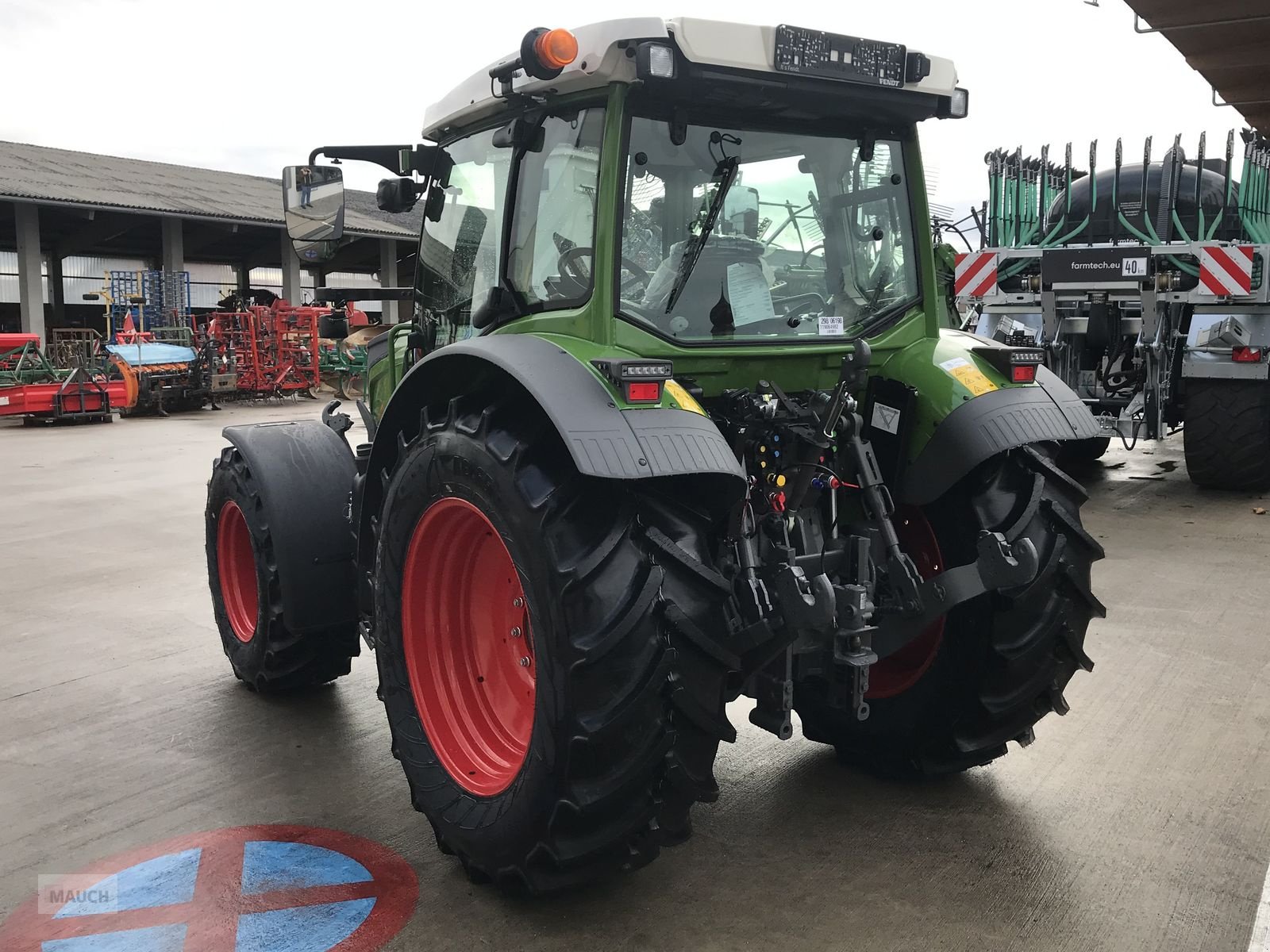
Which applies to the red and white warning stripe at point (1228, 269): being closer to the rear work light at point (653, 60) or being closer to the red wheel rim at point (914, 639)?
the red wheel rim at point (914, 639)

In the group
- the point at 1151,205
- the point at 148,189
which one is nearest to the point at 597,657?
the point at 1151,205

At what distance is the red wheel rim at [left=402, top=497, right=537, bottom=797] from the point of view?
3.08m

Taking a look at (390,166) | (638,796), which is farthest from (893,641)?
(390,166)

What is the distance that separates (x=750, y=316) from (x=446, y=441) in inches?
35.8

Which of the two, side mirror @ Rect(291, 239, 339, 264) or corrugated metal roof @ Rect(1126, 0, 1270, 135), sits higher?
corrugated metal roof @ Rect(1126, 0, 1270, 135)

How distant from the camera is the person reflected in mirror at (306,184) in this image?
3426 millimetres

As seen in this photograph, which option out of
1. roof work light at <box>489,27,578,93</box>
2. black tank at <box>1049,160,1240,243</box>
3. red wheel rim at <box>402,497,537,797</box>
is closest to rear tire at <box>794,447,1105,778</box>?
red wheel rim at <box>402,497,537,797</box>

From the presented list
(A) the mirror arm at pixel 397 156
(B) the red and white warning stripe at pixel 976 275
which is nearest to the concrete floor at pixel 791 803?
(A) the mirror arm at pixel 397 156

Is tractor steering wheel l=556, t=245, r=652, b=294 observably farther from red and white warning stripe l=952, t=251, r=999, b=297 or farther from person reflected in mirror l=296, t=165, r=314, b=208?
red and white warning stripe l=952, t=251, r=999, b=297

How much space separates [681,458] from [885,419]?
1053mm

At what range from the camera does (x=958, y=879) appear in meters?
3.01

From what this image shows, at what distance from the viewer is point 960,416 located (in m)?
3.16

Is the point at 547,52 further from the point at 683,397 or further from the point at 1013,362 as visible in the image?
the point at 1013,362

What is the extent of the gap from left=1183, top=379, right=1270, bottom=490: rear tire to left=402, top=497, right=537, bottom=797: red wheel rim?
7155 millimetres
